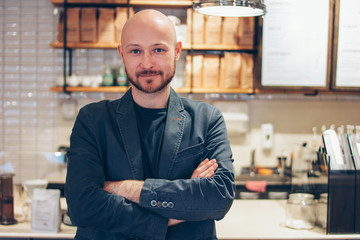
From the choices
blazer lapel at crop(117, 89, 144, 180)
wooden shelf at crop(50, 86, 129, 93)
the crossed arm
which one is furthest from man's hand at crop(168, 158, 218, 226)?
wooden shelf at crop(50, 86, 129, 93)

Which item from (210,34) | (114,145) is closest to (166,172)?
(114,145)

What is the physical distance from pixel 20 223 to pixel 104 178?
36.7 inches

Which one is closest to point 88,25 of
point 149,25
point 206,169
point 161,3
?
point 161,3

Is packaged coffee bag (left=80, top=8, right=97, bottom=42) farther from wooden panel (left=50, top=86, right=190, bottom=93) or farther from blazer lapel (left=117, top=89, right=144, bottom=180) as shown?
blazer lapel (left=117, top=89, right=144, bottom=180)

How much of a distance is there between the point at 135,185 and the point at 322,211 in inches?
46.5

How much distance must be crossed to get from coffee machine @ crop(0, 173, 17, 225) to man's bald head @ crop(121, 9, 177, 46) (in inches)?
44.4

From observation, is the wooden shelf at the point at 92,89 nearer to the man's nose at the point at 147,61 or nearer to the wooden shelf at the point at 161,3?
the wooden shelf at the point at 161,3

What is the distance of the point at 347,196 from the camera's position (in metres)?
2.20

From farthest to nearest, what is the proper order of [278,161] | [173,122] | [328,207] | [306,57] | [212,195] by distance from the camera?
[278,161] < [306,57] < [328,207] < [173,122] < [212,195]

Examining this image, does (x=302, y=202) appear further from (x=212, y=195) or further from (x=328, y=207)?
(x=212, y=195)

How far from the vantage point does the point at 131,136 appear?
1634 mm

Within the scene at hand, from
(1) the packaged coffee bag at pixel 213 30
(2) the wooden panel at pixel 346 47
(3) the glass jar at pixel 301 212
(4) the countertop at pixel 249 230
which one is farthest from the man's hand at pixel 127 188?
(2) the wooden panel at pixel 346 47

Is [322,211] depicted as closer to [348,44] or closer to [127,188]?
[127,188]

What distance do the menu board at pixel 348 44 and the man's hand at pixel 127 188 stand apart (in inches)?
95.5
